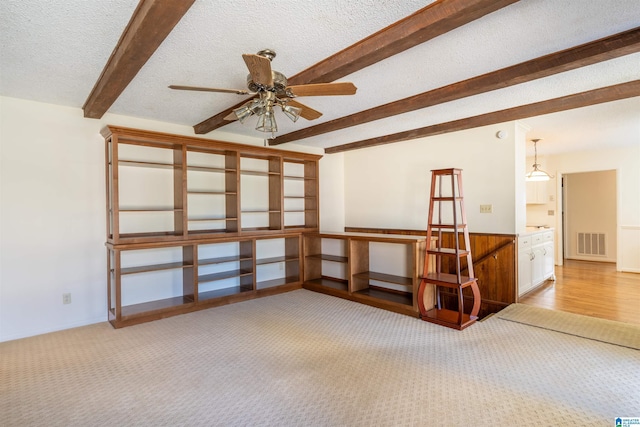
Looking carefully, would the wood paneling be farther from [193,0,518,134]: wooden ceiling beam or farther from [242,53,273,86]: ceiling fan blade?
[242,53,273,86]: ceiling fan blade

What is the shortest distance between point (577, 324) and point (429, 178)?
253 centimetres

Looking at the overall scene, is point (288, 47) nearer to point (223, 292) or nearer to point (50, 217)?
point (50, 217)

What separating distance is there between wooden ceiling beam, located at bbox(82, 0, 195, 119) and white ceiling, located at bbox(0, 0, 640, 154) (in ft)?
0.22

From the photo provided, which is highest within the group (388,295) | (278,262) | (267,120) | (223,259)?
(267,120)

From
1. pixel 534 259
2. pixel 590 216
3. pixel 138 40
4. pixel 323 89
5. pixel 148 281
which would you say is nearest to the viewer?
pixel 138 40

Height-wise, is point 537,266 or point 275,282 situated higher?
point 537,266

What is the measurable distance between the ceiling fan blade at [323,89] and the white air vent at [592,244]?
834 cm

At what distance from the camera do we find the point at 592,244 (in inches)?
299

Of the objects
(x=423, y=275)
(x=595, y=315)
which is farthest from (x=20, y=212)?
(x=595, y=315)

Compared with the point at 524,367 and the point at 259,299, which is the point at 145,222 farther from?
the point at 524,367

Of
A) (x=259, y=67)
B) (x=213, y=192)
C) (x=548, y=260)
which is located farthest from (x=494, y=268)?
(x=259, y=67)

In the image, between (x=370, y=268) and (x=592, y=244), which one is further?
(x=592, y=244)

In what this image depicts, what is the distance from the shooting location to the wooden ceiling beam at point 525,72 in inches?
82.3

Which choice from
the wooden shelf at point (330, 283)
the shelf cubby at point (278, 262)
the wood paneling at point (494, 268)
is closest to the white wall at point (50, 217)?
the shelf cubby at point (278, 262)
